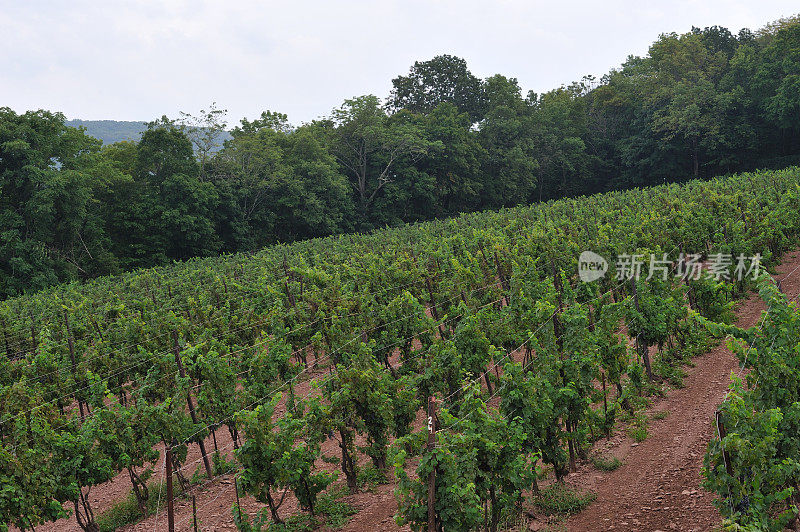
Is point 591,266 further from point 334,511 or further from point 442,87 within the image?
point 442,87

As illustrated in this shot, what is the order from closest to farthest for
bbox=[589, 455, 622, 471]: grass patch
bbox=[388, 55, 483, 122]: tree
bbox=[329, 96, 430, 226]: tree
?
bbox=[589, 455, 622, 471]: grass patch → bbox=[329, 96, 430, 226]: tree → bbox=[388, 55, 483, 122]: tree

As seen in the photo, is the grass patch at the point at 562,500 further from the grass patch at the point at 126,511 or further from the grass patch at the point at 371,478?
the grass patch at the point at 126,511

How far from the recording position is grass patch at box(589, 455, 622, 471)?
8266mm

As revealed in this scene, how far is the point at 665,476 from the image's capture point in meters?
7.78

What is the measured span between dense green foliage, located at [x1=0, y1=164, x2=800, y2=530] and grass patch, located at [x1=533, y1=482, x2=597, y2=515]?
28 cm

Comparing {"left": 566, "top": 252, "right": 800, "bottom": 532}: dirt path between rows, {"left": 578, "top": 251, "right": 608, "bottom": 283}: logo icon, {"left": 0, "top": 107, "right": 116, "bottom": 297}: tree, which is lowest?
{"left": 566, "top": 252, "right": 800, "bottom": 532}: dirt path between rows

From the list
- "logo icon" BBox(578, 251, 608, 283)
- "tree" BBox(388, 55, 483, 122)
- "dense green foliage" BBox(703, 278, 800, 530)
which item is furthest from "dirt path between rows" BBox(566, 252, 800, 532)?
"tree" BBox(388, 55, 483, 122)

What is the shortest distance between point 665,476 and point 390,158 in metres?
40.8

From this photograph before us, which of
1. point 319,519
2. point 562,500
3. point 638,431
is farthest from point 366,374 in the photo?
point 638,431

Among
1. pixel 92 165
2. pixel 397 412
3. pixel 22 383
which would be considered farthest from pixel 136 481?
pixel 92 165

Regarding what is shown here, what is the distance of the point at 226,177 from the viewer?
40.1 m

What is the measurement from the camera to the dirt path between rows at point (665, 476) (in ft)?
22.7

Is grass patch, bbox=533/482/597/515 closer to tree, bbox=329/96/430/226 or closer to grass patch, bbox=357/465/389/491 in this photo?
grass patch, bbox=357/465/389/491

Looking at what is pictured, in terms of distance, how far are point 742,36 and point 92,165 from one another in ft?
191
